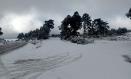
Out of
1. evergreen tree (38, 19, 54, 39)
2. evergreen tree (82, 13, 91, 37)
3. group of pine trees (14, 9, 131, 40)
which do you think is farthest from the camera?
evergreen tree (38, 19, 54, 39)

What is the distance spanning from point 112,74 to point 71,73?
3.68 metres

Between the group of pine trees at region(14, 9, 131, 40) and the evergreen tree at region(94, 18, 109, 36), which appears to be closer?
the group of pine trees at region(14, 9, 131, 40)

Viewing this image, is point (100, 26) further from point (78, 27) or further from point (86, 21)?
A: point (78, 27)

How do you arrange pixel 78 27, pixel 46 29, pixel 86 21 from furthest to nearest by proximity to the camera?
pixel 46 29
pixel 86 21
pixel 78 27

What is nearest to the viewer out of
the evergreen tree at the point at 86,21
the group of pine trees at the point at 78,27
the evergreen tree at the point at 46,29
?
the group of pine trees at the point at 78,27

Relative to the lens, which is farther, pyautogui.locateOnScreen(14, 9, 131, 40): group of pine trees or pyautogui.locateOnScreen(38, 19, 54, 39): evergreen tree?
pyautogui.locateOnScreen(38, 19, 54, 39): evergreen tree

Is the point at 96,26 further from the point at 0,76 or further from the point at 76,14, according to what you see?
the point at 0,76

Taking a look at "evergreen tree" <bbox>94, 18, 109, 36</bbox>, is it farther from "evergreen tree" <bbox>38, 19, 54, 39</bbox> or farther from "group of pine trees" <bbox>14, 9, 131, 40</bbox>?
"evergreen tree" <bbox>38, 19, 54, 39</bbox>

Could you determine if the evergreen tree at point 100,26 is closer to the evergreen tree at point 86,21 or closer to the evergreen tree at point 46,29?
the evergreen tree at point 86,21

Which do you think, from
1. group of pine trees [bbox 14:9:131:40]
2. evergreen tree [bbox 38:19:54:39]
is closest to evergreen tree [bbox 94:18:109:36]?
group of pine trees [bbox 14:9:131:40]

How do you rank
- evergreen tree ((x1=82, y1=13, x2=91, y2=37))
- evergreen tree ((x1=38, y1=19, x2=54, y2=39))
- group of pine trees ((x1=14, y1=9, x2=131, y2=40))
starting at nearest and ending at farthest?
group of pine trees ((x1=14, y1=9, x2=131, y2=40)), evergreen tree ((x1=82, y1=13, x2=91, y2=37)), evergreen tree ((x1=38, y1=19, x2=54, y2=39))

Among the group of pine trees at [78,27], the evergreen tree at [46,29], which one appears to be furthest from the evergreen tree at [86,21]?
the evergreen tree at [46,29]

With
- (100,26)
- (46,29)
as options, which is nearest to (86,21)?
(100,26)

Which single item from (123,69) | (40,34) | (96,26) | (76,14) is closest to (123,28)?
(96,26)
